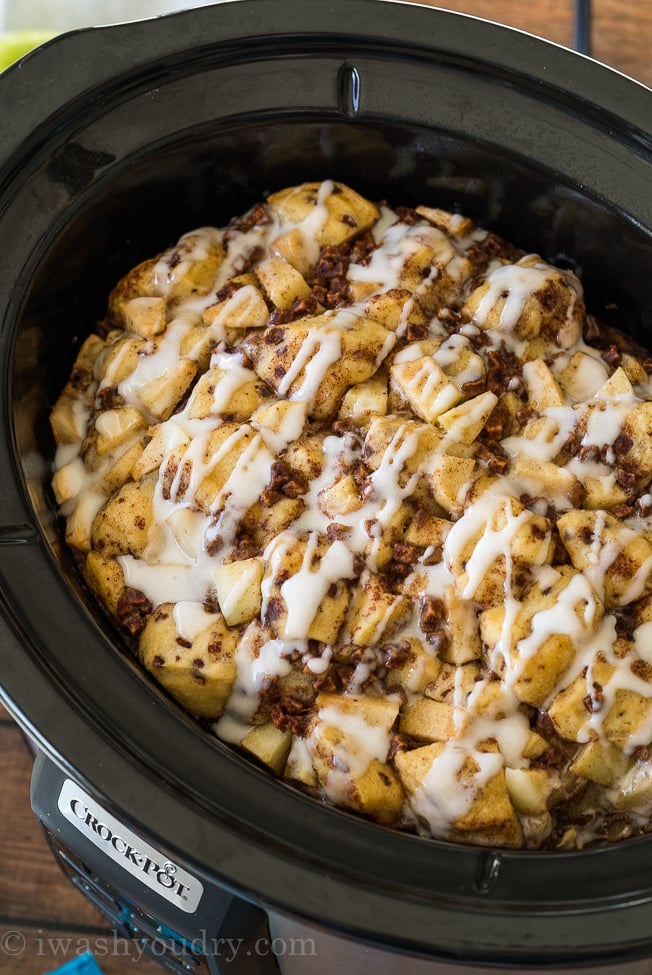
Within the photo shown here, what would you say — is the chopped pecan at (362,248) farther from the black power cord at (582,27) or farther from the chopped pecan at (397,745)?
the black power cord at (582,27)

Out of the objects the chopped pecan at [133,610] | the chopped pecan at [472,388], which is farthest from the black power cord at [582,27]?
the chopped pecan at [133,610]

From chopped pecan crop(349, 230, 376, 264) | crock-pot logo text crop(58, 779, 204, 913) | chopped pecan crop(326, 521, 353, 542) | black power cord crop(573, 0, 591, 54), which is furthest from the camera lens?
black power cord crop(573, 0, 591, 54)

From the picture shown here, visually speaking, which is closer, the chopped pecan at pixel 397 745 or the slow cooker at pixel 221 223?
the slow cooker at pixel 221 223

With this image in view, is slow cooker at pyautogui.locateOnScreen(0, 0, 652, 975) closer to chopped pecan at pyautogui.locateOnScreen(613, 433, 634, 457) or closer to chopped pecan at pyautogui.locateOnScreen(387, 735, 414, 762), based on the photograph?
chopped pecan at pyautogui.locateOnScreen(387, 735, 414, 762)

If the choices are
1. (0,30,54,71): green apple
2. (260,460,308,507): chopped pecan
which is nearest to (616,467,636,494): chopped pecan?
(260,460,308,507): chopped pecan

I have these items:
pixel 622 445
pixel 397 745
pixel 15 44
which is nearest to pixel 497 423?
pixel 622 445

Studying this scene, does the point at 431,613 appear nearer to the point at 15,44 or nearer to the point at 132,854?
the point at 132,854
